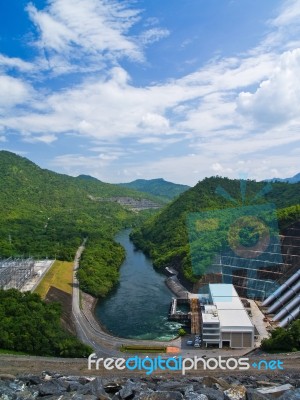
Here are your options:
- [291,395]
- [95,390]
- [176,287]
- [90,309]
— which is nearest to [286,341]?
[291,395]

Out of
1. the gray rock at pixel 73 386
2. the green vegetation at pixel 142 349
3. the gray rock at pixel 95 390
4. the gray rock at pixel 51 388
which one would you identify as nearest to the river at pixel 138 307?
the green vegetation at pixel 142 349

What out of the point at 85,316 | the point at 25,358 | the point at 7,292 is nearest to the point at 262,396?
the point at 25,358

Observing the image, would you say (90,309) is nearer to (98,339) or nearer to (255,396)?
(98,339)

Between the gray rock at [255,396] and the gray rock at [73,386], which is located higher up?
the gray rock at [255,396]

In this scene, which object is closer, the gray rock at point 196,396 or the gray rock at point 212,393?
the gray rock at point 196,396

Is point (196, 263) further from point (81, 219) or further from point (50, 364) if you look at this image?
point (81, 219)

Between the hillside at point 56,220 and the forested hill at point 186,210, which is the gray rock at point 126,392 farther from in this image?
the forested hill at point 186,210
